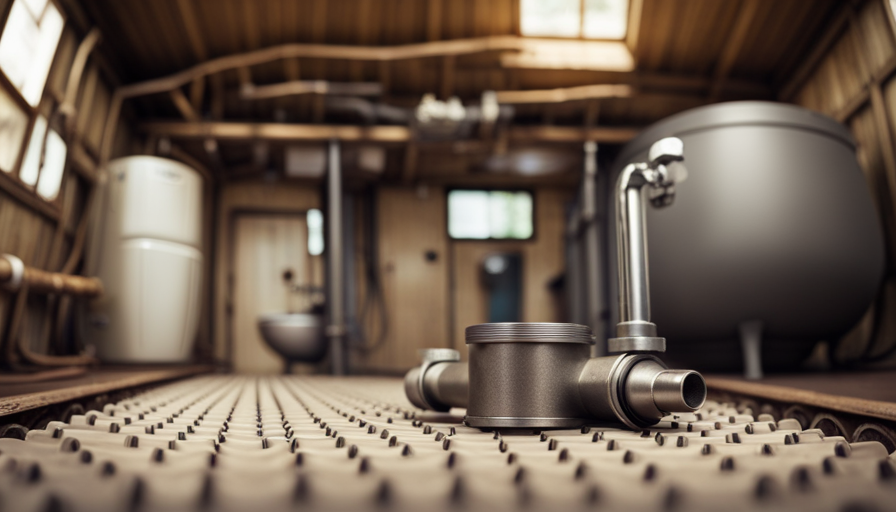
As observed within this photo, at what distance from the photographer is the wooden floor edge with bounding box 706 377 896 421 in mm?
1404

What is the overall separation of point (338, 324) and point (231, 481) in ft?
15.5

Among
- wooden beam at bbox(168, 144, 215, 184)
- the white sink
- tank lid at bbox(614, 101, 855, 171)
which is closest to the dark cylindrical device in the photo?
tank lid at bbox(614, 101, 855, 171)

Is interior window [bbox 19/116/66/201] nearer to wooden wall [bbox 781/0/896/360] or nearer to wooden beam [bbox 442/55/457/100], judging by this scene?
wooden beam [bbox 442/55/457/100]

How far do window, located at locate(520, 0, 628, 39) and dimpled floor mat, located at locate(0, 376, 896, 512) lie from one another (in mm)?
4451

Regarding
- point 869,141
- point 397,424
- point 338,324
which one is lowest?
point 397,424

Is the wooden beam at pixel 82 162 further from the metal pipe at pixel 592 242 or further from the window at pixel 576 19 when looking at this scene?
the metal pipe at pixel 592 242

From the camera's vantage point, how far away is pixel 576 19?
533 centimetres

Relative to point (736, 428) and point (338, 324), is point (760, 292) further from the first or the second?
point (338, 324)

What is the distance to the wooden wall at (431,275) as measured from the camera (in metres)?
7.14

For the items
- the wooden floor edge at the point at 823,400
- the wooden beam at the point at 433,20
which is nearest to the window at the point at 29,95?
the wooden beam at the point at 433,20

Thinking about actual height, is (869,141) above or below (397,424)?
above

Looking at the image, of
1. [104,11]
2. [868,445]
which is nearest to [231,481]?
[868,445]

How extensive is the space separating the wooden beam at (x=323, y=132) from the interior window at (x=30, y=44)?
1.72 metres

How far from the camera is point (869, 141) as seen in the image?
403cm
